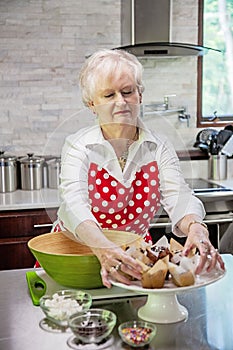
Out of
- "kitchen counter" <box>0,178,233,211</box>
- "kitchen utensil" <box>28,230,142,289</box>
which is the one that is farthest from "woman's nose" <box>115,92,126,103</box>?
"kitchen counter" <box>0,178,233,211</box>

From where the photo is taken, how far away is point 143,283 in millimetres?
1470

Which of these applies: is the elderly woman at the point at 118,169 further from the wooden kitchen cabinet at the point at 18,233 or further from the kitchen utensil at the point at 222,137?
the kitchen utensil at the point at 222,137

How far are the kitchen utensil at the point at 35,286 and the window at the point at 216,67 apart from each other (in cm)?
250

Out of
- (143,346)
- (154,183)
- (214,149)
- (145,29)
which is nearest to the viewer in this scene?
(143,346)

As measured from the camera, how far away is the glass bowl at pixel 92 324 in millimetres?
1399

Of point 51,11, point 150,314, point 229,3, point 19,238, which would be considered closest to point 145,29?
point 51,11

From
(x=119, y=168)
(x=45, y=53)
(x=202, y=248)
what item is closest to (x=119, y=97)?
(x=119, y=168)

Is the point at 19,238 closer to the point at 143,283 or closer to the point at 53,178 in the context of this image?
the point at 53,178

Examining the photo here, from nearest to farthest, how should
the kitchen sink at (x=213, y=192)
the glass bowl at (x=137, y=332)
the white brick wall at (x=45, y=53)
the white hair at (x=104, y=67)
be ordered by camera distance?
the glass bowl at (x=137, y=332)
the white hair at (x=104, y=67)
the kitchen sink at (x=213, y=192)
the white brick wall at (x=45, y=53)

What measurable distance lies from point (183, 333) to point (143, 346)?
0.43ft

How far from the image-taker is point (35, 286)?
5.73 feet

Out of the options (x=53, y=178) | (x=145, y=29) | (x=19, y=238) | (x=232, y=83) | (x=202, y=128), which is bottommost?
(x=19, y=238)

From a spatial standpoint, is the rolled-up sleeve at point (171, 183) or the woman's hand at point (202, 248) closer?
the woman's hand at point (202, 248)

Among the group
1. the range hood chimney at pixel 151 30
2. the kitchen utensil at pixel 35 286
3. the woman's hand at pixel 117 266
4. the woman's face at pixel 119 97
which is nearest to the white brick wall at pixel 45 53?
→ the range hood chimney at pixel 151 30
